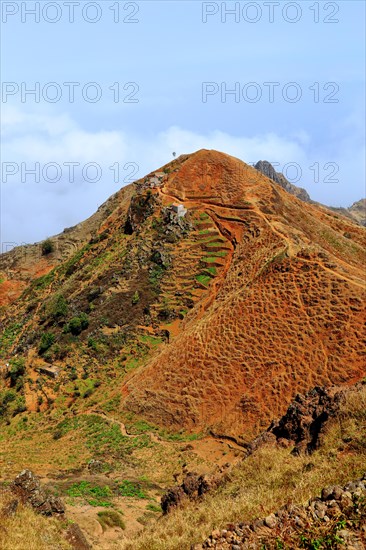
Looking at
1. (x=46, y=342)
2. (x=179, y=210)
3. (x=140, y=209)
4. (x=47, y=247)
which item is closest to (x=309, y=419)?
(x=46, y=342)

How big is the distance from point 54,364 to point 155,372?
7.33 metres

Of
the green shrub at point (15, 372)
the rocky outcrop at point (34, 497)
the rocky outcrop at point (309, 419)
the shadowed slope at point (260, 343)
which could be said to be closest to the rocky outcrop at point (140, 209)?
the shadowed slope at point (260, 343)

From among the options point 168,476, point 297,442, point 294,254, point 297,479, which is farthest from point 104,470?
point 294,254

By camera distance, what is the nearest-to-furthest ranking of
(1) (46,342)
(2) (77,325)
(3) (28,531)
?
(3) (28,531), (1) (46,342), (2) (77,325)

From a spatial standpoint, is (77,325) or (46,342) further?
(77,325)

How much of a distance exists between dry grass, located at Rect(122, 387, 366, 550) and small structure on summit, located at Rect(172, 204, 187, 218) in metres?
24.3

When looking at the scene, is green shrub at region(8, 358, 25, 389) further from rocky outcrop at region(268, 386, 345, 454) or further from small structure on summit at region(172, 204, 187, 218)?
rocky outcrop at region(268, 386, 345, 454)

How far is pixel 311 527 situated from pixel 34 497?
7.18 meters

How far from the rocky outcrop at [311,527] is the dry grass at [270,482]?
0.71 metres

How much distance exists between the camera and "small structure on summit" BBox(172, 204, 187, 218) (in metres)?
35.0

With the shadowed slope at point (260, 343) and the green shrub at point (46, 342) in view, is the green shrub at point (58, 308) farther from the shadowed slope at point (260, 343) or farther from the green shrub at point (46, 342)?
the shadowed slope at point (260, 343)

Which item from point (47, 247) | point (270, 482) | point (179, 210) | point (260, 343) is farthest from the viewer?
point (47, 247)

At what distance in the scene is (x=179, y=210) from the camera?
115ft

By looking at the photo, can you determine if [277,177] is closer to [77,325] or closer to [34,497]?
[77,325]
